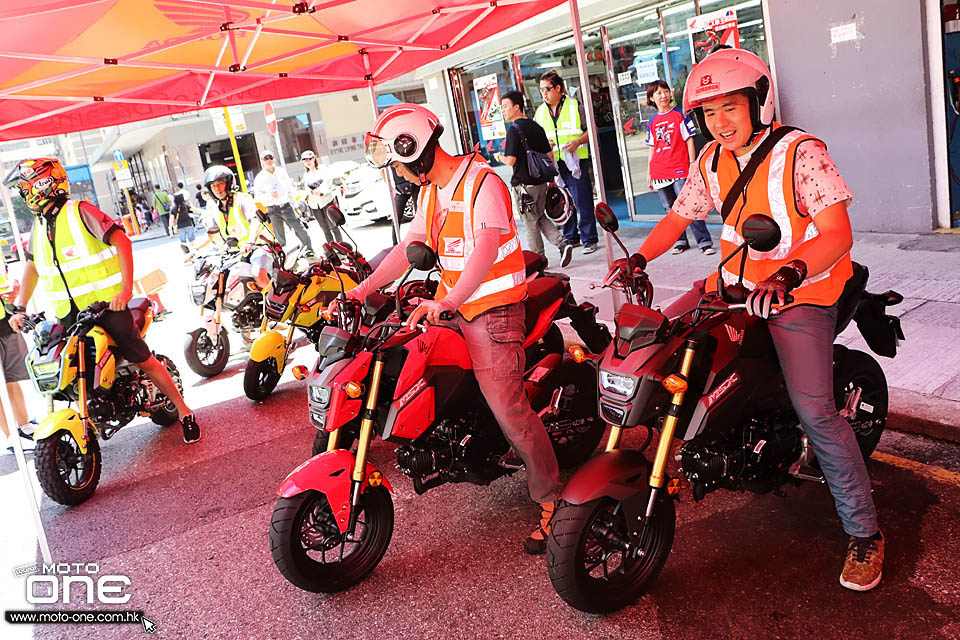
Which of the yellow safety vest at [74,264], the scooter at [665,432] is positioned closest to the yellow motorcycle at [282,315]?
the yellow safety vest at [74,264]

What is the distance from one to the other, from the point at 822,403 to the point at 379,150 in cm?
211

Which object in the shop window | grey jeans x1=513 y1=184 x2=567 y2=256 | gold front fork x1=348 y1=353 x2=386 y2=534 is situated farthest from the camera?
the shop window

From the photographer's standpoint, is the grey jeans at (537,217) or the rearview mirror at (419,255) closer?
the rearview mirror at (419,255)

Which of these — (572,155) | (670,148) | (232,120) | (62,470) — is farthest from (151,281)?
(232,120)

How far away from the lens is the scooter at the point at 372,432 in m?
3.62

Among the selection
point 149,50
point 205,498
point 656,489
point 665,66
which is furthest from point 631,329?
point 665,66

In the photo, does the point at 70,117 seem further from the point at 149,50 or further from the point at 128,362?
the point at 128,362

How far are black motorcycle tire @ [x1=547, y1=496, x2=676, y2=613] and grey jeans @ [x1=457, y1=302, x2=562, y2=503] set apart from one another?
2.22 ft

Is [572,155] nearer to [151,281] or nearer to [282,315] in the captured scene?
[282,315]

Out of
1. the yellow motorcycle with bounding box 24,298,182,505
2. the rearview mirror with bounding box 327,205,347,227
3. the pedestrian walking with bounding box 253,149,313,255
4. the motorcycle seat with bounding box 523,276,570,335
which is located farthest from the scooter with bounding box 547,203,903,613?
the pedestrian walking with bounding box 253,149,313,255

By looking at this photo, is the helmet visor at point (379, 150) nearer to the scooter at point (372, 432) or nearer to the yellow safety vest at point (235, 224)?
the scooter at point (372, 432)

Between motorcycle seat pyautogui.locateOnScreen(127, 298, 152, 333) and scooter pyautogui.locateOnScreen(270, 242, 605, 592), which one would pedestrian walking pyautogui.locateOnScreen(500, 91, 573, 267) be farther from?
scooter pyautogui.locateOnScreen(270, 242, 605, 592)

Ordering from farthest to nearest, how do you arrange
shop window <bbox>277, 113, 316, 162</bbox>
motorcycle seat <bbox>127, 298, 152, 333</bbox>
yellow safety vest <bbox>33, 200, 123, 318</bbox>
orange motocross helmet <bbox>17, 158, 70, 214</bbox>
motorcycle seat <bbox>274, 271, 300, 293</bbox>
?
shop window <bbox>277, 113, 316, 162</bbox> < motorcycle seat <bbox>274, 271, 300, 293</bbox> < motorcycle seat <bbox>127, 298, 152, 333</bbox> < yellow safety vest <bbox>33, 200, 123, 318</bbox> < orange motocross helmet <bbox>17, 158, 70, 214</bbox>

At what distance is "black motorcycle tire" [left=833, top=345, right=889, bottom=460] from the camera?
3.76 m
